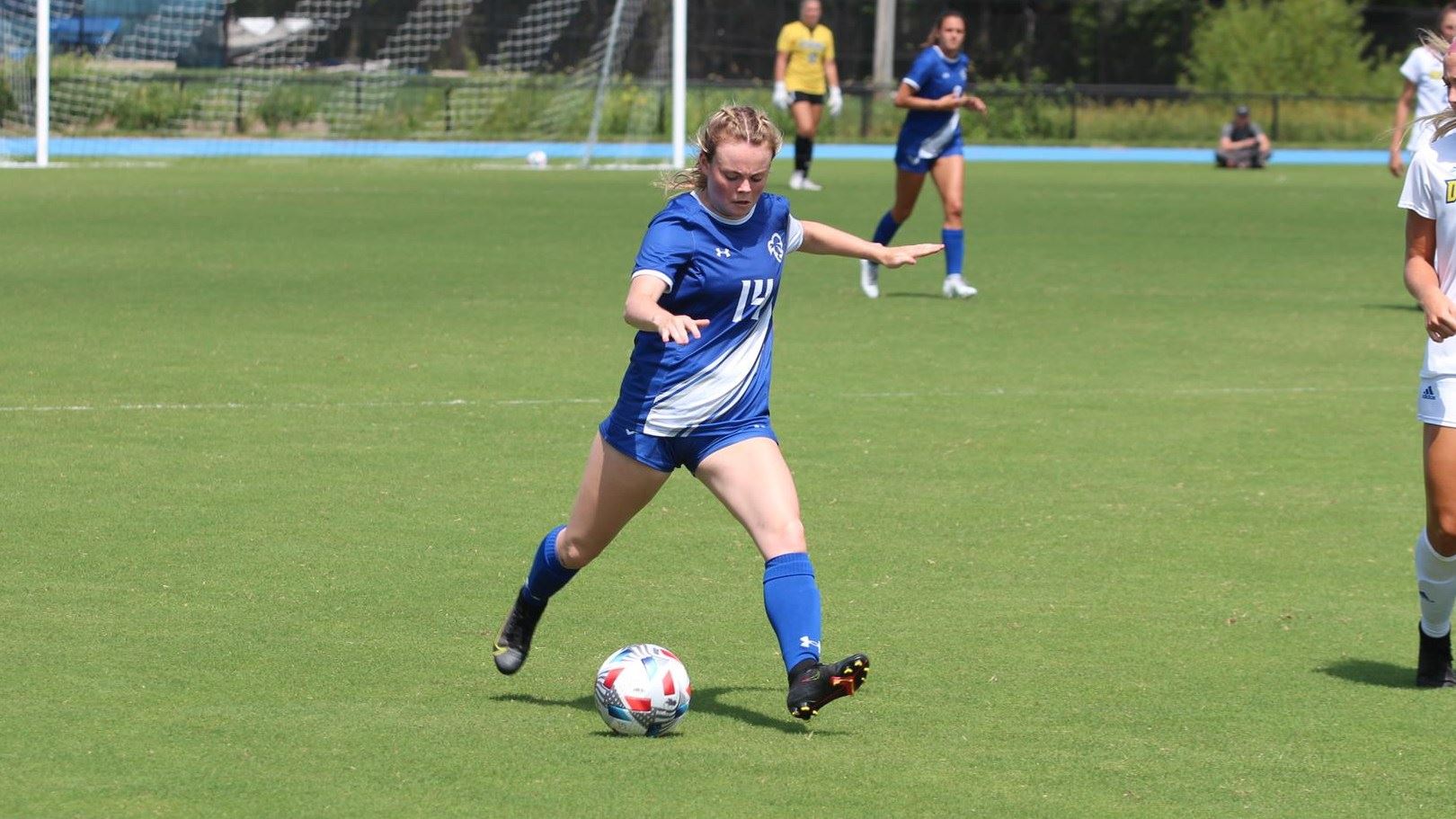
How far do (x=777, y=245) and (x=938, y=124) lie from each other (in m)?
10.6

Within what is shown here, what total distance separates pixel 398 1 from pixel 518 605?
34.1 metres

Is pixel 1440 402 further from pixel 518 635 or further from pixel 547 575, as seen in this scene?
pixel 518 635

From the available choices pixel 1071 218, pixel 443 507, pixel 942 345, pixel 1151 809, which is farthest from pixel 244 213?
pixel 1151 809

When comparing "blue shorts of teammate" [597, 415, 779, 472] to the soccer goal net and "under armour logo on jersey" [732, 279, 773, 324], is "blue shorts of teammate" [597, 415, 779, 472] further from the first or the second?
the soccer goal net

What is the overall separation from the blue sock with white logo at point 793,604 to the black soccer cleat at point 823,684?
121mm

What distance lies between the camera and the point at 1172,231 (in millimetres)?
22812

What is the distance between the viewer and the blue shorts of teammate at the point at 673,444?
573cm

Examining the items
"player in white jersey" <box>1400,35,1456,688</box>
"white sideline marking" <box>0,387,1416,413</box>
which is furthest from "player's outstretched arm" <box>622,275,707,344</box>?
"white sideline marking" <box>0,387,1416,413</box>

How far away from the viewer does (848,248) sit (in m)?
6.07

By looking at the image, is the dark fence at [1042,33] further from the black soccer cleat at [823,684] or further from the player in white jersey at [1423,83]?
the black soccer cleat at [823,684]

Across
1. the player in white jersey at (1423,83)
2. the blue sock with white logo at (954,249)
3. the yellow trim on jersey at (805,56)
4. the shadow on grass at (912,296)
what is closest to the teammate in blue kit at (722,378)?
the player in white jersey at (1423,83)

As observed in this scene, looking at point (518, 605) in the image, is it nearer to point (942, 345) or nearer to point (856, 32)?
point (942, 345)

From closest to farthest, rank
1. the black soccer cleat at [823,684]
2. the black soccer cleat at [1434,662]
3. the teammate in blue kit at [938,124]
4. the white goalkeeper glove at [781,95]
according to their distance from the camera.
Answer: the black soccer cleat at [823,684], the black soccer cleat at [1434,662], the teammate in blue kit at [938,124], the white goalkeeper glove at [781,95]

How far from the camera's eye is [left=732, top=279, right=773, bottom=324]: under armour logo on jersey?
570 centimetres
